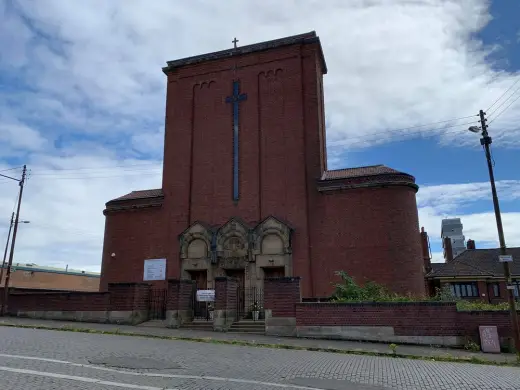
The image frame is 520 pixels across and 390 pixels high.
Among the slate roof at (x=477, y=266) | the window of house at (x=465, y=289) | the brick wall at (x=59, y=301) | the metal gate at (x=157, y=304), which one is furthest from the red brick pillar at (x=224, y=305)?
the window of house at (x=465, y=289)

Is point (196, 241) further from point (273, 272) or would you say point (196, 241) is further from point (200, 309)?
point (273, 272)

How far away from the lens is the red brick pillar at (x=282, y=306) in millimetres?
17125

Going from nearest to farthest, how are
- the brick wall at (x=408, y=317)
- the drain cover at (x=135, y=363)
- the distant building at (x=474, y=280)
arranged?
the drain cover at (x=135, y=363) → the brick wall at (x=408, y=317) → the distant building at (x=474, y=280)

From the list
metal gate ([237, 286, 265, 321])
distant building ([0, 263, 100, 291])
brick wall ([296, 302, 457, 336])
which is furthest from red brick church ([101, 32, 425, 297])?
distant building ([0, 263, 100, 291])

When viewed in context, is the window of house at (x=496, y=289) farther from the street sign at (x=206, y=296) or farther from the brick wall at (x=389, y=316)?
the street sign at (x=206, y=296)

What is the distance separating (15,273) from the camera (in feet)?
162

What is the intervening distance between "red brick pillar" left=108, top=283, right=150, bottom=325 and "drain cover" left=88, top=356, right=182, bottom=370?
984 cm

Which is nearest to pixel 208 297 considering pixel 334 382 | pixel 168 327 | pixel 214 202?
pixel 168 327

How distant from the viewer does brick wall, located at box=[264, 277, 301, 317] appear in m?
17.3

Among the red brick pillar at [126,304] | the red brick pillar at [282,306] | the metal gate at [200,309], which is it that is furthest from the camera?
the metal gate at [200,309]

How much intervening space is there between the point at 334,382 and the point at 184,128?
21.7 metres

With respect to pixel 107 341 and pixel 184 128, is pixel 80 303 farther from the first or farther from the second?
pixel 184 128

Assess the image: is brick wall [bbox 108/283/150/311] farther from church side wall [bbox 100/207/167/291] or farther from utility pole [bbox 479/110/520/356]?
utility pole [bbox 479/110/520/356]

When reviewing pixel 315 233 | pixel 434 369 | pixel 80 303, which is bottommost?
pixel 434 369
